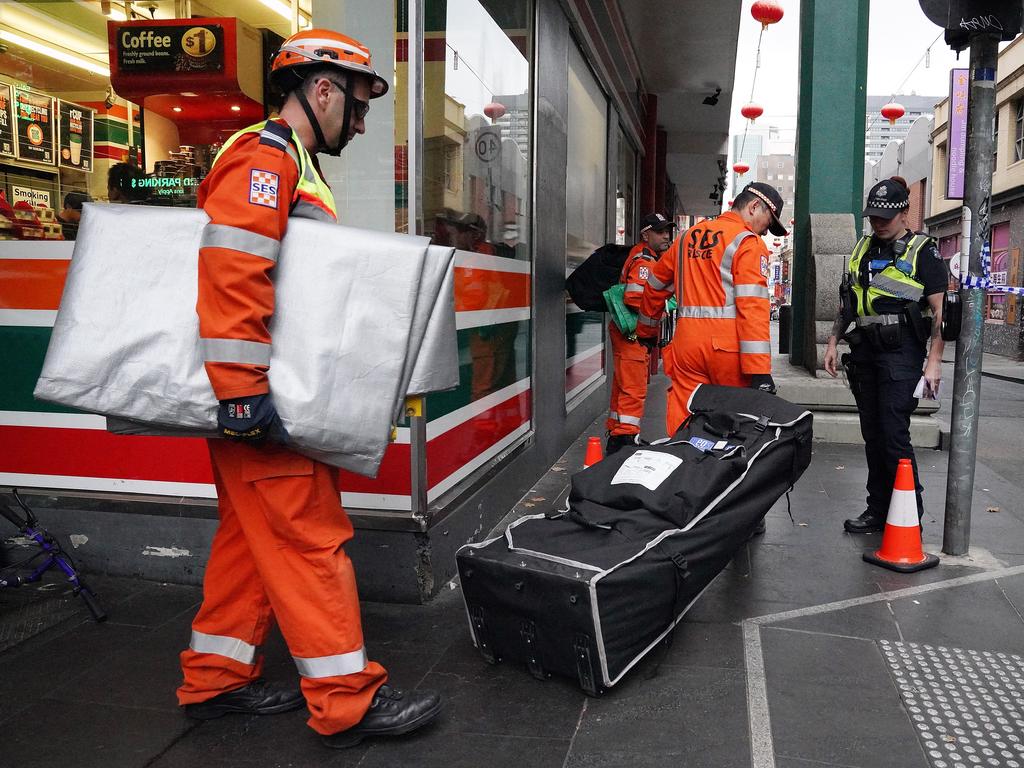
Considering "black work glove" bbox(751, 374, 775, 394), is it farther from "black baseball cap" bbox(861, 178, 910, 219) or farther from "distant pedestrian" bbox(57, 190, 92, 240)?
"distant pedestrian" bbox(57, 190, 92, 240)

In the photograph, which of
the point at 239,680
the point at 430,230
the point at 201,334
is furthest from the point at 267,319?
the point at 430,230

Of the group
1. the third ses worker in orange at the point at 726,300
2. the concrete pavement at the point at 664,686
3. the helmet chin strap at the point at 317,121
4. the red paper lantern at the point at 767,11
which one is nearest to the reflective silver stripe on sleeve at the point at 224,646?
the concrete pavement at the point at 664,686

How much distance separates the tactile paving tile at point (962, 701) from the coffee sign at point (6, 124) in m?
4.38

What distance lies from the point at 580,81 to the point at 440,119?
3953 millimetres

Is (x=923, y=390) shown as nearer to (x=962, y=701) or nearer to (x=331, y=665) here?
(x=962, y=701)

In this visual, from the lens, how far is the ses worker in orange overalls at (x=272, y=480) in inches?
94.7

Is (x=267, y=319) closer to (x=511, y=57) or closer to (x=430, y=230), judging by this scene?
(x=430, y=230)

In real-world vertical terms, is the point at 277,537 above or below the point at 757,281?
below

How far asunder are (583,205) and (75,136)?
5.36 metres

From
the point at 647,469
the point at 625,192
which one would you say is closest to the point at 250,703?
the point at 647,469

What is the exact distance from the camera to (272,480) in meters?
2.59

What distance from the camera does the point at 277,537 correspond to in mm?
2637

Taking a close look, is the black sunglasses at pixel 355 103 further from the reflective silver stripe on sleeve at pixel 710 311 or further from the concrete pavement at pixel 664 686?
the reflective silver stripe on sleeve at pixel 710 311

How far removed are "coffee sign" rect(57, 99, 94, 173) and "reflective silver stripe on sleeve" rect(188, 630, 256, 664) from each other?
2.54 metres
